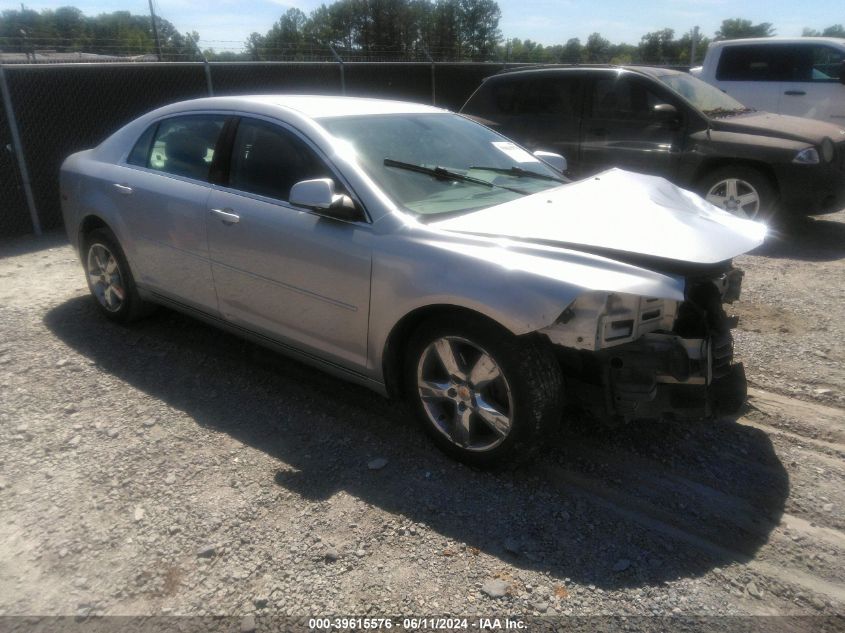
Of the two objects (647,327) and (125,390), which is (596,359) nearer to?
(647,327)

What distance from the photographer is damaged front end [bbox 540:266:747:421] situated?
283 centimetres

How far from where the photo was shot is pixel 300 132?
3.70 m

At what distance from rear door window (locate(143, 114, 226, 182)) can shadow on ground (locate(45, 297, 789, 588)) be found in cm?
128

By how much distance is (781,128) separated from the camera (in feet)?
24.2

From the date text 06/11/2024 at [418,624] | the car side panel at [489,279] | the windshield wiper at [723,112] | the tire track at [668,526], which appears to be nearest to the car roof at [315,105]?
the car side panel at [489,279]

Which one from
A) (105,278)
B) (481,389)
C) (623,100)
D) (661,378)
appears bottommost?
(105,278)

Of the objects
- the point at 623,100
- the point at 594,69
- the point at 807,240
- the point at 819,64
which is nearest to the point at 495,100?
the point at 594,69

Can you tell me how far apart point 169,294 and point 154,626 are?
2.53 metres

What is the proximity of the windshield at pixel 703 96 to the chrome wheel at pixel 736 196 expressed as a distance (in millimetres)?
861

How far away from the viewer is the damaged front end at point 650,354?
2826mm

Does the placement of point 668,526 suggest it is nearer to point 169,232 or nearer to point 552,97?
point 169,232

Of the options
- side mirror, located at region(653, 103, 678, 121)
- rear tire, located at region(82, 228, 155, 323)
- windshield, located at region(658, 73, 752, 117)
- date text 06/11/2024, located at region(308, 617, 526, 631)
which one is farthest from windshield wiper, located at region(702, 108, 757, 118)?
date text 06/11/2024, located at region(308, 617, 526, 631)

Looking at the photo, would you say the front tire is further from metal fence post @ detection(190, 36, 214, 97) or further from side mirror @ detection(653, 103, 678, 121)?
metal fence post @ detection(190, 36, 214, 97)

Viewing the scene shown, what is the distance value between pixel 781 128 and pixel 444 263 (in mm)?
5923
